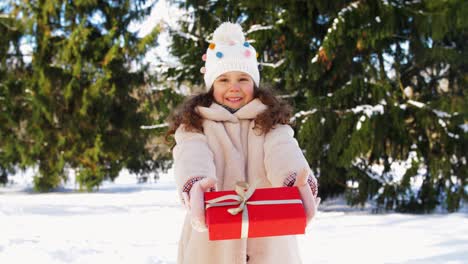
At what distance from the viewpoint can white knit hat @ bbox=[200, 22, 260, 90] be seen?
6.71ft

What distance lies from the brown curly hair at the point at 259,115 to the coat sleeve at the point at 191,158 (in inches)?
2.0

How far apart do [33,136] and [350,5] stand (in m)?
8.21

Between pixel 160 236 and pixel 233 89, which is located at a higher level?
pixel 233 89

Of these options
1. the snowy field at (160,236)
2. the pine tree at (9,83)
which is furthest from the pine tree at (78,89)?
the snowy field at (160,236)

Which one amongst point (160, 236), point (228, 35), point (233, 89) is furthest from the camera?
point (160, 236)

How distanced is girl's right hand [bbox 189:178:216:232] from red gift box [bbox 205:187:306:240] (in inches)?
1.0

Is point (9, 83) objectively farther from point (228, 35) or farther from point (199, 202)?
point (199, 202)

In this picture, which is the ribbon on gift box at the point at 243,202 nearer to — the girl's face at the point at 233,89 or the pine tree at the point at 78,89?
the girl's face at the point at 233,89

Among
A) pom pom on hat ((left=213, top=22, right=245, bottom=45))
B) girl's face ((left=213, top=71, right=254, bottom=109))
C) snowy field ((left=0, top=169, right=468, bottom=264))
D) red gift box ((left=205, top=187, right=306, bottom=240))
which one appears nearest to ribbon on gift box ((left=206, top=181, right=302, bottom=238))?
red gift box ((left=205, top=187, right=306, bottom=240))

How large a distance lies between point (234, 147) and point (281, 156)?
0.21 m

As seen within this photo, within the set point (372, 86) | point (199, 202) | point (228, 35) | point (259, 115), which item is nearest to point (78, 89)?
point (372, 86)

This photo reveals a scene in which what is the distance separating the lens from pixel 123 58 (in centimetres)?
1129

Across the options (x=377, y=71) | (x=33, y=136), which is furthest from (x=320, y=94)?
(x=33, y=136)

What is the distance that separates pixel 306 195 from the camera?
158 cm
